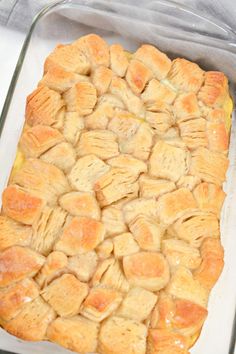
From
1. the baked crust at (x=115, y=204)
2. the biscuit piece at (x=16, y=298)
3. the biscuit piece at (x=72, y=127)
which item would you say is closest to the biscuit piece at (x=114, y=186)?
the baked crust at (x=115, y=204)

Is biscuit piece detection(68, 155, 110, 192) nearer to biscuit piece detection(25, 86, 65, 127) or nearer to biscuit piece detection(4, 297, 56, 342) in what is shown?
biscuit piece detection(25, 86, 65, 127)

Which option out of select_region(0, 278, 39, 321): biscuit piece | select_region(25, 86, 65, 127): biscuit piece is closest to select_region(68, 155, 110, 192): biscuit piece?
select_region(25, 86, 65, 127): biscuit piece

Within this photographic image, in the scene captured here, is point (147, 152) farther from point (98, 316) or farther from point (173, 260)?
point (98, 316)

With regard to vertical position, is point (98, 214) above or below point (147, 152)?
below

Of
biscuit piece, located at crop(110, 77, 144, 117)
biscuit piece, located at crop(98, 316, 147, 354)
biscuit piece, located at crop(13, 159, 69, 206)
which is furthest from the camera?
biscuit piece, located at crop(110, 77, 144, 117)

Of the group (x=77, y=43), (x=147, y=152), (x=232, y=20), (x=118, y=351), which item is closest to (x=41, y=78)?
(x=77, y=43)
